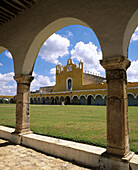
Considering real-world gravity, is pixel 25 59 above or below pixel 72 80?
below

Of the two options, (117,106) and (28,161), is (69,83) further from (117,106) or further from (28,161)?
(117,106)

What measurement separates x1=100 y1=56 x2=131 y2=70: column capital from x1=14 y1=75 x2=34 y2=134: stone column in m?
2.34

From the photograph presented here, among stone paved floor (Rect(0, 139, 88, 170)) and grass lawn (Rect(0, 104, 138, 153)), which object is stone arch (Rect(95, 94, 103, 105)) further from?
stone paved floor (Rect(0, 139, 88, 170))

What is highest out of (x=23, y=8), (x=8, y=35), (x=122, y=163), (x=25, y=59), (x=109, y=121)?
(x=23, y=8)

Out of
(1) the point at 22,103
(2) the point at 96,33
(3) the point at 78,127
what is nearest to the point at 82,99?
(3) the point at 78,127

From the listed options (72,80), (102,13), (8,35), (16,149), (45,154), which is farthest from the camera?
(72,80)

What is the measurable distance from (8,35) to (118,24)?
334 centimetres

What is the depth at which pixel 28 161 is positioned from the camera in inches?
109

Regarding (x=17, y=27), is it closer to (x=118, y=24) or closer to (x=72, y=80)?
(x=118, y=24)

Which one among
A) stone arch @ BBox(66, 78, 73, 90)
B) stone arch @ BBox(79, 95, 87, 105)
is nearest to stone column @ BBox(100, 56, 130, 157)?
stone arch @ BBox(79, 95, 87, 105)

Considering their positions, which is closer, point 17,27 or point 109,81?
point 109,81

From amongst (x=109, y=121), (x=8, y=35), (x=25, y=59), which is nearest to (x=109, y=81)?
(x=109, y=121)

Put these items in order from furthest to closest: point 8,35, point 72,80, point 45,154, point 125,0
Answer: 1. point 72,80
2. point 8,35
3. point 45,154
4. point 125,0

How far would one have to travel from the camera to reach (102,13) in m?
2.66
